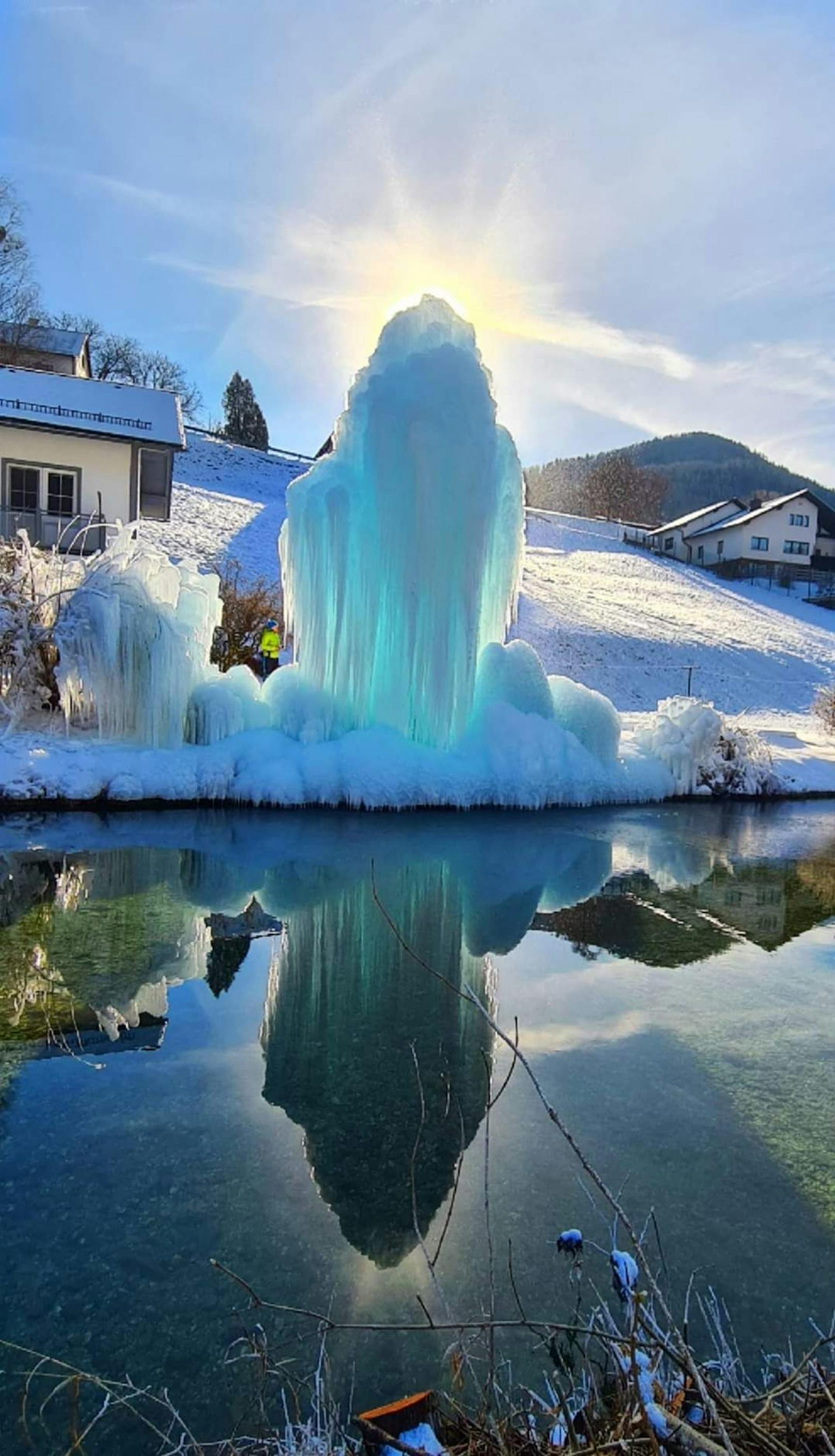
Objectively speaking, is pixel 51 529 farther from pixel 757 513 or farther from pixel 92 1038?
pixel 757 513

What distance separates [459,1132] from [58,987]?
2.92 meters

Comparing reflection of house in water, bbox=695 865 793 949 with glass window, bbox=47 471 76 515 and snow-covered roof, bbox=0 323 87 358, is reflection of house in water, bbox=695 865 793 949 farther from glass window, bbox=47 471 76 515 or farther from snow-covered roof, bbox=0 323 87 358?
snow-covered roof, bbox=0 323 87 358

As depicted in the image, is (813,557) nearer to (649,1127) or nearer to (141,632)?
(141,632)

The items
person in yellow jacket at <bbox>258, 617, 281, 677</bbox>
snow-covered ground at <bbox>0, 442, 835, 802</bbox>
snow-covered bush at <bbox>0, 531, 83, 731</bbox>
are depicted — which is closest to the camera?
snow-covered ground at <bbox>0, 442, 835, 802</bbox>

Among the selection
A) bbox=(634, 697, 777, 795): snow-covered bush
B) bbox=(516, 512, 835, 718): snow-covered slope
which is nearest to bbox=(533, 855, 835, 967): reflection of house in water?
bbox=(634, 697, 777, 795): snow-covered bush

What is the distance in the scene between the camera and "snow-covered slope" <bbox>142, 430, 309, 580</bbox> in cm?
2709

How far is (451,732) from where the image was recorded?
43.0 feet

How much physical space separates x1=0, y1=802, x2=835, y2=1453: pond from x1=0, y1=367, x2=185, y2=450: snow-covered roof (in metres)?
14.8

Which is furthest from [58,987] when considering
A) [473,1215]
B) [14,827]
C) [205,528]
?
[205,528]

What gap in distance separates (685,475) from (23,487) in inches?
3953

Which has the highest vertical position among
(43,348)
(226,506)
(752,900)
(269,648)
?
(43,348)

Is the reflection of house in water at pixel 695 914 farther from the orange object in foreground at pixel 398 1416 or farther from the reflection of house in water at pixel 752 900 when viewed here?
the orange object in foreground at pixel 398 1416

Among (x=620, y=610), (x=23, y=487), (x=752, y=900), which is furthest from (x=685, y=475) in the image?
(x=752, y=900)

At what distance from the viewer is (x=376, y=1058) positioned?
186 inches
